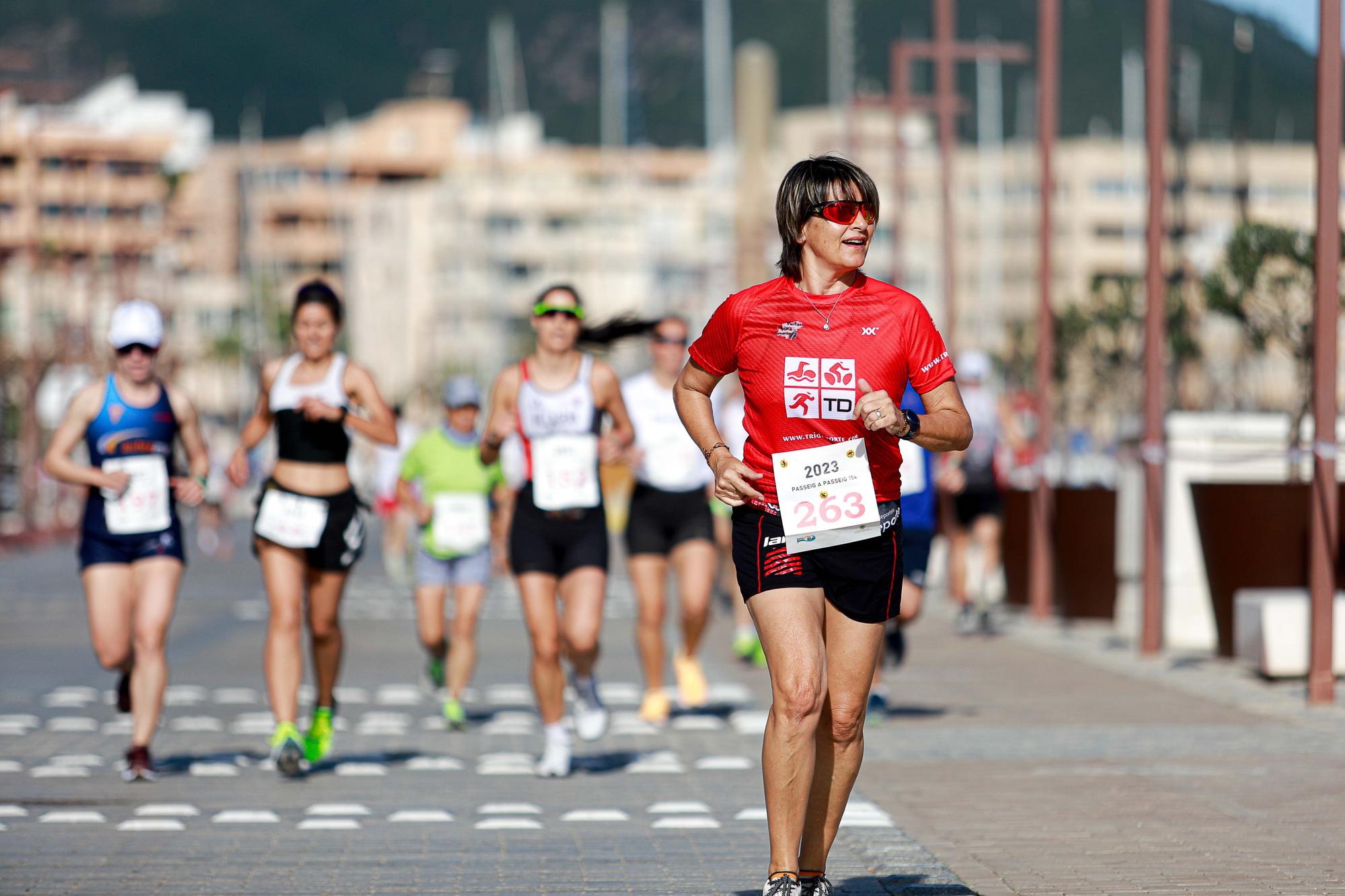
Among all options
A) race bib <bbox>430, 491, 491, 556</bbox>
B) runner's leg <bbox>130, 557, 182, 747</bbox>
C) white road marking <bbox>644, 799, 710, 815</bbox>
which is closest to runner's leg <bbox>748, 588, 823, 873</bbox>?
white road marking <bbox>644, 799, 710, 815</bbox>

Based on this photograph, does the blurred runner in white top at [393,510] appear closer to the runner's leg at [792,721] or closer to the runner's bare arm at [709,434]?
the runner's bare arm at [709,434]

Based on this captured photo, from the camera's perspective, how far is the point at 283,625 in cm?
1050

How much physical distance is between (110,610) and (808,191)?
16.0 ft

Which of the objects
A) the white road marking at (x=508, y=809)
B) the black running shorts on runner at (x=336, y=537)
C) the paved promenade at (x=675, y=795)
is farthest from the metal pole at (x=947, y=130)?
the white road marking at (x=508, y=809)

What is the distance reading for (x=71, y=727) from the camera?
12492mm

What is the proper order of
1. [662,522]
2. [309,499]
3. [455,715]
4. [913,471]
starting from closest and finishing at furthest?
[309,499], [913,471], [455,715], [662,522]

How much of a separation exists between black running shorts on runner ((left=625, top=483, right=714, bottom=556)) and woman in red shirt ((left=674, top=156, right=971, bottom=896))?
623 centimetres

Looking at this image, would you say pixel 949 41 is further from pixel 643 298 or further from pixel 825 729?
pixel 643 298

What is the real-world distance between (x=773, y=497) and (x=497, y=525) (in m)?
6.83

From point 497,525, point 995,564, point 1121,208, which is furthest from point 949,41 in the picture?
point 1121,208

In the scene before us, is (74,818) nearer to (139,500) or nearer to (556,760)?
(139,500)

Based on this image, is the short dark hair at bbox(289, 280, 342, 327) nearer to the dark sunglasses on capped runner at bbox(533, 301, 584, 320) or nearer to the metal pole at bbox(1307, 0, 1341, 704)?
the dark sunglasses on capped runner at bbox(533, 301, 584, 320)

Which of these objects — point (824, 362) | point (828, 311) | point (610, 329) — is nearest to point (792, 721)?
point (824, 362)

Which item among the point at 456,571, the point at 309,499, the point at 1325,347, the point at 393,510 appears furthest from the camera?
the point at 393,510
